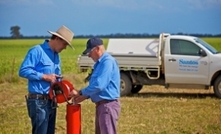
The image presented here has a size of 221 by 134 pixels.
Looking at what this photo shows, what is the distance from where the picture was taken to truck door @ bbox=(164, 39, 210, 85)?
57.6 feet

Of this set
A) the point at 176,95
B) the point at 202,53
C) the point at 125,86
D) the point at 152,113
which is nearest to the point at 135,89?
the point at 125,86

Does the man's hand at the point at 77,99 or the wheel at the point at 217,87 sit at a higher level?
the man's hand at the point at 77,99

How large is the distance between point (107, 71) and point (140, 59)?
35.2 ft

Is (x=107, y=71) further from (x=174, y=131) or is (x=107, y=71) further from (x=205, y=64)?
(x=205, y=64)

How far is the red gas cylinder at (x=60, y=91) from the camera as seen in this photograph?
745 cm

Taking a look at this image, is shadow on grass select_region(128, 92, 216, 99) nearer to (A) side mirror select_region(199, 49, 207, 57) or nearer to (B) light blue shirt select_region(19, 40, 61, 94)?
(A) side mirror select_region(199, 49, 207, 57)

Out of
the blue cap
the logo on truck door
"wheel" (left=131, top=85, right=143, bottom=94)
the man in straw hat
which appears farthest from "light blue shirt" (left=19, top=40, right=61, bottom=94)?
"wheel" (left=131, top=85, right=143, bottom=94)

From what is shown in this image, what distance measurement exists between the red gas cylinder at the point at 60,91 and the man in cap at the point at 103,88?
9 centimetres

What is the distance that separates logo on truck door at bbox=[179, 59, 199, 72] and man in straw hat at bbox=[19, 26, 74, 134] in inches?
406

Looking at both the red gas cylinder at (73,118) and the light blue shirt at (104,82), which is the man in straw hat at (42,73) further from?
the light blue shirt at (104,82)

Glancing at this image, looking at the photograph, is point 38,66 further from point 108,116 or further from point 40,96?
point 108,116

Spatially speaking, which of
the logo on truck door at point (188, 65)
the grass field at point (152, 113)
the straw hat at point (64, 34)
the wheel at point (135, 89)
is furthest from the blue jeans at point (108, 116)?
→ the wheel at point (135, 89)

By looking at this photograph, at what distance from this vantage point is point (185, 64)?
17719 mm

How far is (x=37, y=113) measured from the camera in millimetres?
7516
